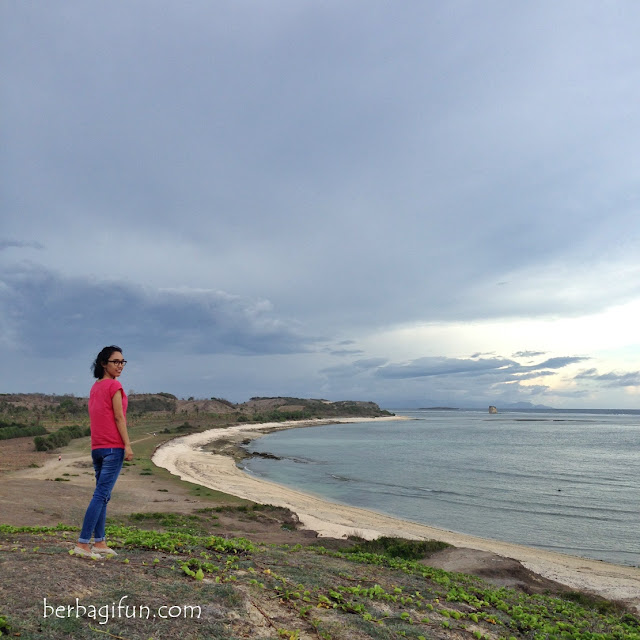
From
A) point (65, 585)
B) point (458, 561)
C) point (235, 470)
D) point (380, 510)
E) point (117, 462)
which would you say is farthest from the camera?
point (235, 470)

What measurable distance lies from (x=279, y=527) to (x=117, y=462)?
14.2 m

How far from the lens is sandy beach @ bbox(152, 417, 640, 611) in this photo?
15.6 meters

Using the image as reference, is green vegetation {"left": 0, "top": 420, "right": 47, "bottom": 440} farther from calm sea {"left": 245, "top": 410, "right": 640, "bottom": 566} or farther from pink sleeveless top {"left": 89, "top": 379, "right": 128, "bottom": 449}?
pink sleeveless top {"left": 89, "top": 379, "right": 128, "bottom": 449}

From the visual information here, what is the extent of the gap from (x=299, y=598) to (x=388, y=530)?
613 inches

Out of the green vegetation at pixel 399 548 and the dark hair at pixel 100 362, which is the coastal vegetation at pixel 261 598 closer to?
the dark hair at pixel 100 362

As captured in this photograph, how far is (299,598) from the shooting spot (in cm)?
725

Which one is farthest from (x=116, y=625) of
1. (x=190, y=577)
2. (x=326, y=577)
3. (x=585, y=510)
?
(x=585, y=510)

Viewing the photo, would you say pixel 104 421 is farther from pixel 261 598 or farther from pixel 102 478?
pixel 261 598

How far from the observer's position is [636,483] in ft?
122

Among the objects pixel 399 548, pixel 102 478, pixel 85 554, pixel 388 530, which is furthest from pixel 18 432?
pixel 102 478

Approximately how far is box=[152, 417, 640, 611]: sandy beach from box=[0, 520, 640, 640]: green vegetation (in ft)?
14.6

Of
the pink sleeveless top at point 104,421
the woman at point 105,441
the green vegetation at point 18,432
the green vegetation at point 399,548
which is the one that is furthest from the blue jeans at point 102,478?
the green vegetation at point 18,432

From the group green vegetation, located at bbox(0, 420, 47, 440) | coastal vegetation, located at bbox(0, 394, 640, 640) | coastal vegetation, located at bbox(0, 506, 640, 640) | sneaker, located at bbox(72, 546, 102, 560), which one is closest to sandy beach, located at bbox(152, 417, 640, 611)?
coastal vegetation, located at bbox(0, 394, 640, 640)

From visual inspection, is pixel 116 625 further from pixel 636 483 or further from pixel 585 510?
pixel 636 483
